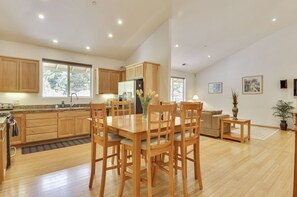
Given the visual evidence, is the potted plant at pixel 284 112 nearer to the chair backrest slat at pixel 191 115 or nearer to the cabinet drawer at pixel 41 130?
the chair backrest slat at pixel 191 115

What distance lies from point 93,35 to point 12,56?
218cm

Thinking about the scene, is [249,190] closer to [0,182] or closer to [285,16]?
[0,182]

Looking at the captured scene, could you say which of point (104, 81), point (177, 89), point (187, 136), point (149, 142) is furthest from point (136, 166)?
point (177, 89)

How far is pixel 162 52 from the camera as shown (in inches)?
201

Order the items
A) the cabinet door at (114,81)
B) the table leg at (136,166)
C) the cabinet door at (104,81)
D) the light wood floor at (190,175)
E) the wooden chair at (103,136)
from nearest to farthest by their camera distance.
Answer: the table leg at (136,166), the wooden chair at (103,136), the light wood floor at (190,175), the cabinet door at (104,81), the cabinet door at (114,81)

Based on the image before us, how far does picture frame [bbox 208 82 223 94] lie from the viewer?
8559 mm

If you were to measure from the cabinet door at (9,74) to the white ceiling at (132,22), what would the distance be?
2.11ft

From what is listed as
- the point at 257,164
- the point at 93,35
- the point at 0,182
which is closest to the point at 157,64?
the point at 93,35

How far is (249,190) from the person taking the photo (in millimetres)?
2254

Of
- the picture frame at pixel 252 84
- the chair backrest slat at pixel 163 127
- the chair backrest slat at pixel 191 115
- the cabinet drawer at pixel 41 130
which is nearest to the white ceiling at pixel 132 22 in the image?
the picture frame at pixel 252 84

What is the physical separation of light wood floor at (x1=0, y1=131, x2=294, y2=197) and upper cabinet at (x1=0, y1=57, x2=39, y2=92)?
194cm

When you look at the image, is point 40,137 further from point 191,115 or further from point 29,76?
point 191,115

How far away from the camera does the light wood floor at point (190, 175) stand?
87.3 inches

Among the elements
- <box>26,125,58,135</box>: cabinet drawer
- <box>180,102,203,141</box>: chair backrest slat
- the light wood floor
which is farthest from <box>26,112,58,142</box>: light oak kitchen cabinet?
<box>180,102,203,141</box>: chair backrest slat
